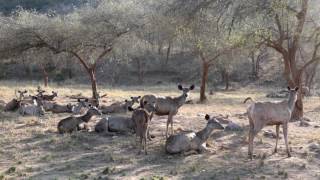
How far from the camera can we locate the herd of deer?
14.1 metres

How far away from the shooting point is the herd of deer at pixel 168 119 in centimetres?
1406

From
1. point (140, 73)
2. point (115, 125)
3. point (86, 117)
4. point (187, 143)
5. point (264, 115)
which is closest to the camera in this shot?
point (264, 115)

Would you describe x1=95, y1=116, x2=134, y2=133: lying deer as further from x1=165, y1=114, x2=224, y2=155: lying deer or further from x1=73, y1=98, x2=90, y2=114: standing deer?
x1=73, y1=98, x2=90, y2=114: standing deer

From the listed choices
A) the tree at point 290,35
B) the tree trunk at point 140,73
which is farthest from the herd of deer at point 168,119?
the tree trunk at point 140,73

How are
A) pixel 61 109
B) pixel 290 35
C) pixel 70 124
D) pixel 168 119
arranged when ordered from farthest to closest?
pixel 61 109 → pixel 290 35 → pixel 70 124 → pixel 168 119

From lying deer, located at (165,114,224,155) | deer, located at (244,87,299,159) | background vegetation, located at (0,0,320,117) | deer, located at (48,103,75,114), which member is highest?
background vegetation, located at (0,0,320,117)

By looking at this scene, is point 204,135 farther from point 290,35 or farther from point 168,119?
point 290,35

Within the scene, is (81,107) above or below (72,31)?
below

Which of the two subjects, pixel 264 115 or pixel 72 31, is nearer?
pixel 264 115

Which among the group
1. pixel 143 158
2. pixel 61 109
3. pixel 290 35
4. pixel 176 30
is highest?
pixel 176 30

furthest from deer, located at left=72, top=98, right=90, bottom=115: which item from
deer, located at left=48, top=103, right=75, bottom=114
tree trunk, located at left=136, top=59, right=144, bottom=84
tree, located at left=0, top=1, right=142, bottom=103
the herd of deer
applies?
tree trunk, located at left=136, top=59, right=144, bottom=84

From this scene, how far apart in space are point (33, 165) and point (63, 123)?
13.7 ft

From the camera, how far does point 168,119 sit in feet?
56.0

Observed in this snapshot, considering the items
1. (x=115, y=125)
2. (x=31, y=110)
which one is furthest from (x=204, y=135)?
(x=31, y=110)
